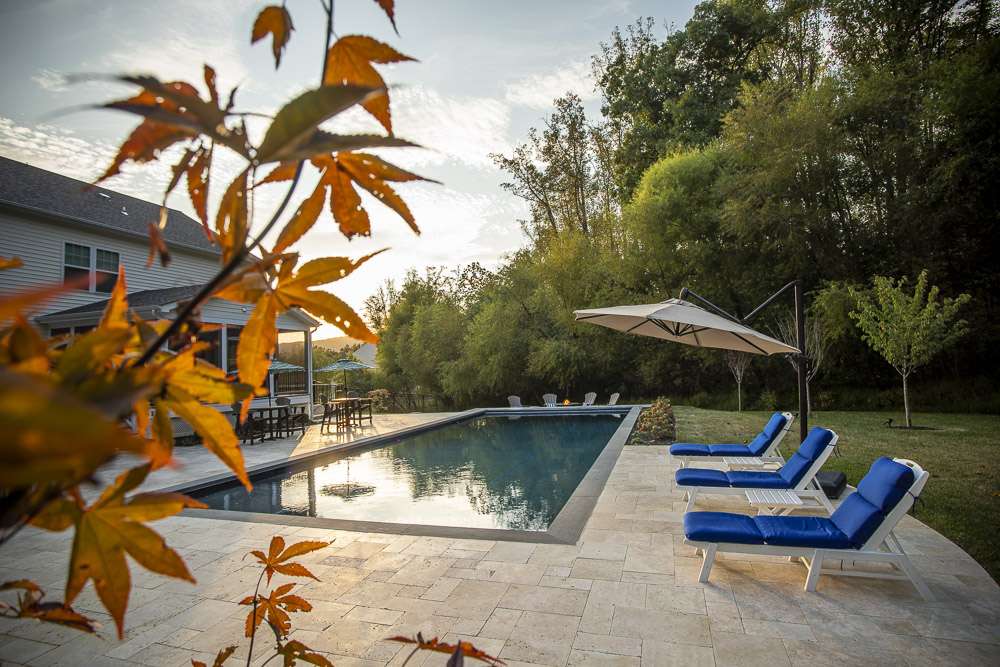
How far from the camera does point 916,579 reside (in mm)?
3018

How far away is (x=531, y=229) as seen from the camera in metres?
22.5

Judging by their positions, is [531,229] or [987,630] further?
[531,229]

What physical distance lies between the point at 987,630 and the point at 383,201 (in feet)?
12.0

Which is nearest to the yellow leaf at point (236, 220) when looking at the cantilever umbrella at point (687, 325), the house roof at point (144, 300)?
the cantilever umbrella at point (687, 325)

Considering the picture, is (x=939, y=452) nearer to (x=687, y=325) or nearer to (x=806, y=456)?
(x=687, y=325)

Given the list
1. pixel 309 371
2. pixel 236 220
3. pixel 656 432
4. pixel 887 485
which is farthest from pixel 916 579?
pixel 309 371

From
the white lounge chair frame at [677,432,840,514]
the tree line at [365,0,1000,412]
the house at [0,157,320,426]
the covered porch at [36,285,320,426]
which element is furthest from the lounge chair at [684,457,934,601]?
the tree line at [365,0,1000,412]

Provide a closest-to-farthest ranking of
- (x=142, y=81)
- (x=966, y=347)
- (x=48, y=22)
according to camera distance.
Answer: (x=142, y=81) < (x=48, y=22) < (x=966, y=347)

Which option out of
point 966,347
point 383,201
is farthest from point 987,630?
point 966,347

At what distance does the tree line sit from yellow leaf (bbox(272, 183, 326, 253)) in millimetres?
13572

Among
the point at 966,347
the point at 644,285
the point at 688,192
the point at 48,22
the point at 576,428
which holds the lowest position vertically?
the point at 576,428

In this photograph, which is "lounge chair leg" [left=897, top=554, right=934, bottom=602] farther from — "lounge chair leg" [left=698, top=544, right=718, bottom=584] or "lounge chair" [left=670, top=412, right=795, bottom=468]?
"lounge chair" [left=670, top=412, right=795, bottom=468]

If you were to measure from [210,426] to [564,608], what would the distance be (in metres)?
2.93

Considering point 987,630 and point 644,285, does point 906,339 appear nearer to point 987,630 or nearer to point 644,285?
point 644,285
